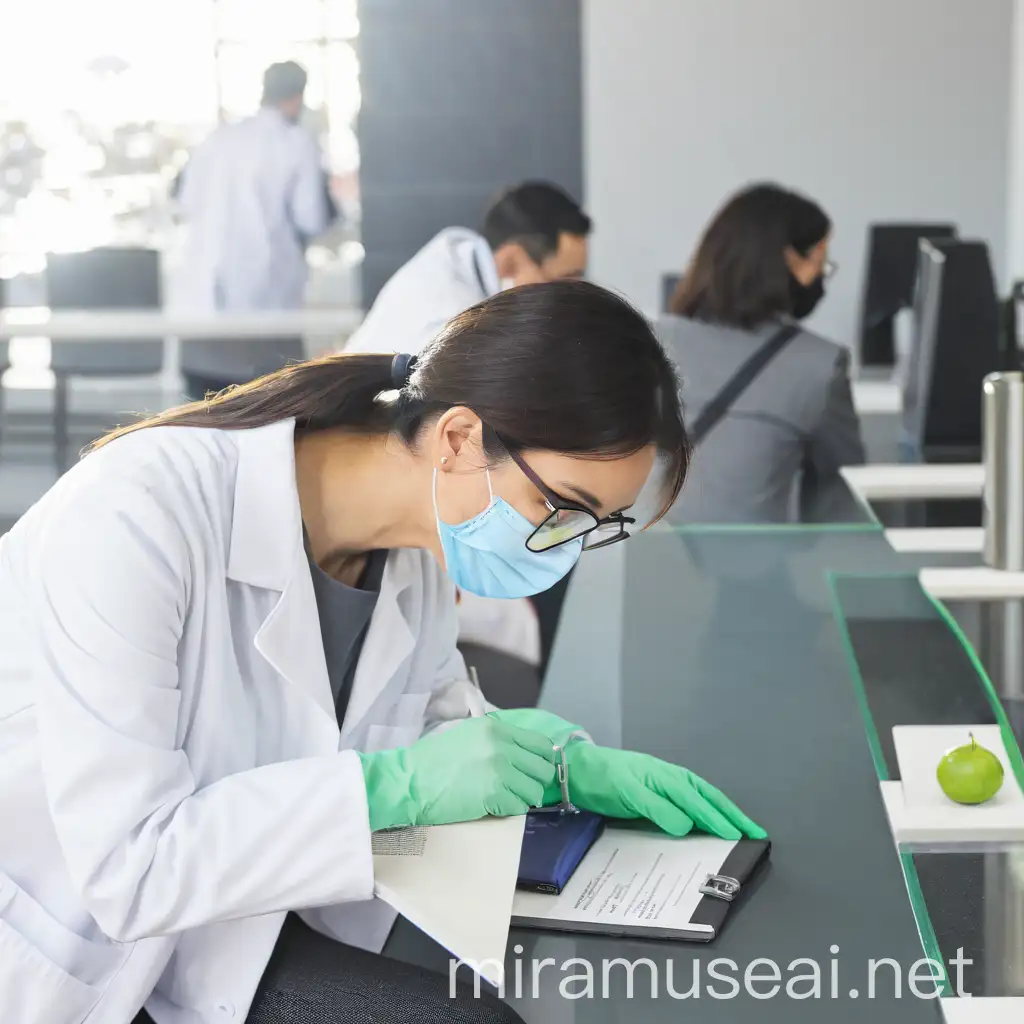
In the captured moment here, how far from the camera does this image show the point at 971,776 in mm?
1145

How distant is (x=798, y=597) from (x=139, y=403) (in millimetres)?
5047

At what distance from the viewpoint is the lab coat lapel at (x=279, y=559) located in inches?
44.5

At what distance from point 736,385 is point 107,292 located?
11.8 ft

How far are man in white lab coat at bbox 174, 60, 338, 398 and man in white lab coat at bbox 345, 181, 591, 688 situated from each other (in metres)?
2.25

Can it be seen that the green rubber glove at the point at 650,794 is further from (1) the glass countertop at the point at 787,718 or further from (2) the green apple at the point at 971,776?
(2) the green apple at the point at 971,776

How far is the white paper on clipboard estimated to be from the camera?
36.7 inches

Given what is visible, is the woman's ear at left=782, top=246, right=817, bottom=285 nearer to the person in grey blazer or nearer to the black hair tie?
the person in grey blazer

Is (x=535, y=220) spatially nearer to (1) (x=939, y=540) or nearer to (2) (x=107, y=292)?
(1) (x=939, y=540)

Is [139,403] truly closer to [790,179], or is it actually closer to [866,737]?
[790,179]

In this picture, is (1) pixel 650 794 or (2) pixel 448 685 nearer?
(1) pixel 650 794

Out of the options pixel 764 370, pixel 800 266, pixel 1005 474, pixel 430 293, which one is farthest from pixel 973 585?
pixel 430 293

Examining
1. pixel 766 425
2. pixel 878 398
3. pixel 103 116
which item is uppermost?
pixel 103 116

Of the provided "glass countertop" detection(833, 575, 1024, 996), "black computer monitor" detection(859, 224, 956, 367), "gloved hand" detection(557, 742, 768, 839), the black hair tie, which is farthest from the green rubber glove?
"black computer monitor" detection(859, 224, 956, 367)

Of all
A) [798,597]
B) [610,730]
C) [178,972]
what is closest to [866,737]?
[610,730]
